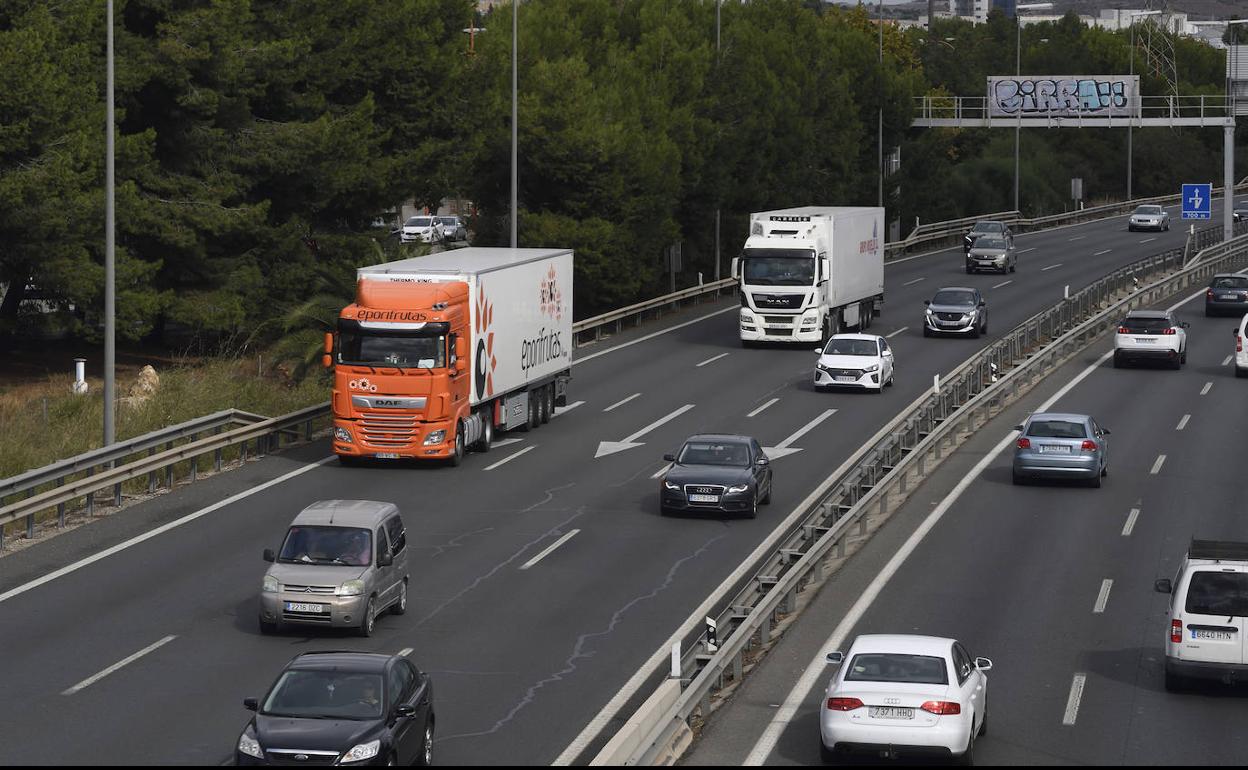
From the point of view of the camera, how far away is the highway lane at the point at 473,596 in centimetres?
2045

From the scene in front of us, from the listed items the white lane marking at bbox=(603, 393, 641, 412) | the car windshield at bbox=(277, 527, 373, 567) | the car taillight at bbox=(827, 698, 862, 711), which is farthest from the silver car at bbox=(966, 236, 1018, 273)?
the car taillight at bbox=(827, 698, 862, 711)

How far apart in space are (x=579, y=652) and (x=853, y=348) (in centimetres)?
2534

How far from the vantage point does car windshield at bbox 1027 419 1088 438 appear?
36250mm

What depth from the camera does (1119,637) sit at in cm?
2525

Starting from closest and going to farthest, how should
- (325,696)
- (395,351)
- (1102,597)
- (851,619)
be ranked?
(325,696) → (851,619) → (1102,597) → (395,351)

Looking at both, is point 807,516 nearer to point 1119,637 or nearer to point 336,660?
point 1119,637

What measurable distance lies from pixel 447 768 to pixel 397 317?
60.2ft

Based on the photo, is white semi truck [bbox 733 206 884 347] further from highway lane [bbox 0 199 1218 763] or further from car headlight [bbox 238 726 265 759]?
car headlight [bbox 238 726 265 759]

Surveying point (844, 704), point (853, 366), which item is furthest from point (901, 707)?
point (853, 366)

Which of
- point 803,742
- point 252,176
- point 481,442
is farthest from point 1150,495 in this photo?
point 252,176

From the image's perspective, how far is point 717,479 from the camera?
32.3 meters

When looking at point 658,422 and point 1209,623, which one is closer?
point 1209,623

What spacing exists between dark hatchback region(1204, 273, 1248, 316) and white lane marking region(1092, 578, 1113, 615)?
38964mm

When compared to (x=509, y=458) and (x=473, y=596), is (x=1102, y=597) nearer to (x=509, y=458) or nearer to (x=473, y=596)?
(x=473, y=596)
